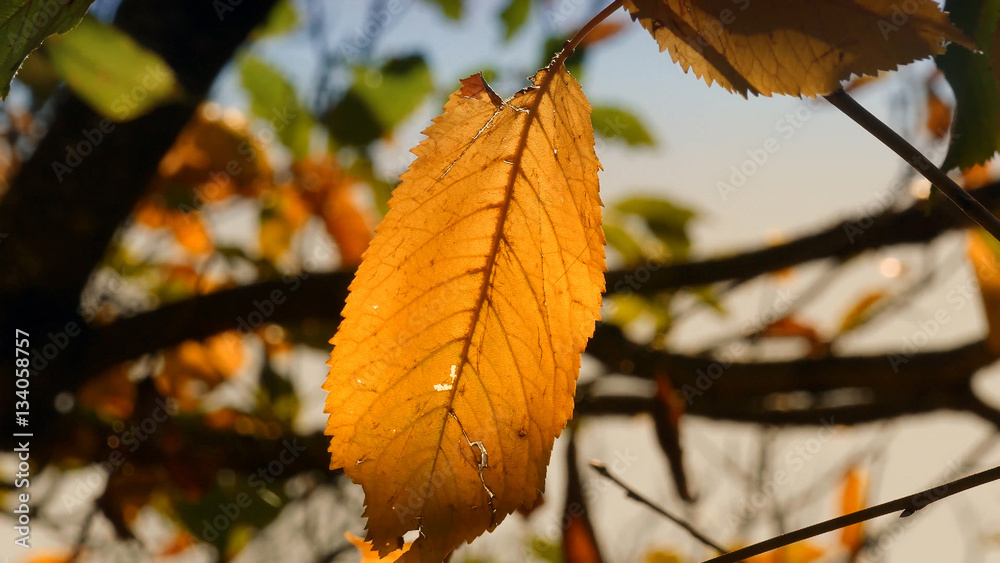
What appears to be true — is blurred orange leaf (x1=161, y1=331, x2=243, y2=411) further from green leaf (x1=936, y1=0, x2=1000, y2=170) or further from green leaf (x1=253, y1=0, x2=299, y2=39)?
green leaf (x1=936, y1=0, x2=1000, y2=170)

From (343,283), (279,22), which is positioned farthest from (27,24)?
(279,22)

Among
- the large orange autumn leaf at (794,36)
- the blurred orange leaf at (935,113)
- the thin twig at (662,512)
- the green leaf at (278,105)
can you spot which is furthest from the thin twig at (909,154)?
the blurred orange leaf at (935,113)

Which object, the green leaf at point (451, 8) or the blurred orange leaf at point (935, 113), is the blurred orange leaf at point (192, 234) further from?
the blurred orange leaf at point (935, 113)

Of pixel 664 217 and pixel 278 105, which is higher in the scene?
pixel 278 105

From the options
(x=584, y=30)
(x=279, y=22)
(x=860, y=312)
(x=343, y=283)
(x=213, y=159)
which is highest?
(x=279, y=22)

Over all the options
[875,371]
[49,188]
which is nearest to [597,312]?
[875,371]

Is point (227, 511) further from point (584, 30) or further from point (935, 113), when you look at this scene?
point (935, 113)

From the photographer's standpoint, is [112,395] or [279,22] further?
[112,395]
